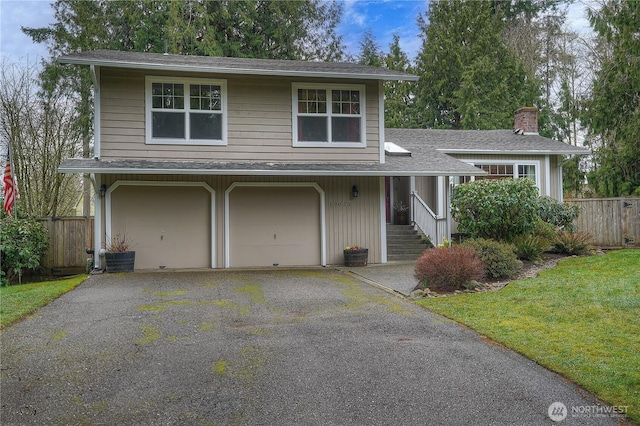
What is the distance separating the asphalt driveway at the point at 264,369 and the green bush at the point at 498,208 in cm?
468

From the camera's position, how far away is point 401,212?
52.2 ft

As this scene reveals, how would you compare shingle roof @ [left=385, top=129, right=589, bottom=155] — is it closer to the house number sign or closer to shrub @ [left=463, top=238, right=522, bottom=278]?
the house number sign

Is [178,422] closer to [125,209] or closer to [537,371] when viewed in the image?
[537,371]

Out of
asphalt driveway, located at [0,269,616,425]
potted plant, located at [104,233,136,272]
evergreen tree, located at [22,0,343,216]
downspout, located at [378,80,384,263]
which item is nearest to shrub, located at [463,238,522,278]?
asphalt driveway, located at [0,269,616,425]

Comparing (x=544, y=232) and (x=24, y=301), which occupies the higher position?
(x=544, y=232)

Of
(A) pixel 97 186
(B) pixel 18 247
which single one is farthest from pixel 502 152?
(B) pixel 18 247

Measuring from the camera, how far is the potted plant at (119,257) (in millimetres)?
11117

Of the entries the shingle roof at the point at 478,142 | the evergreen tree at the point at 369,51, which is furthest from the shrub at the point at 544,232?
the evergreen tree at the point at 369,51

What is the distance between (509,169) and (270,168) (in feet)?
30.0

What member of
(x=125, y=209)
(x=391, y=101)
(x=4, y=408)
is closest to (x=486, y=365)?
(x=4, y=408)

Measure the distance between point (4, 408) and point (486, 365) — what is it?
416 centimetres

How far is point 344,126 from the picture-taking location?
13.0m

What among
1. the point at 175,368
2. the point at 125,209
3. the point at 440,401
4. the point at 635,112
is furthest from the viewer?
the point at 635,112

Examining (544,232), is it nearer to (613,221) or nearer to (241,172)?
(613,221)
